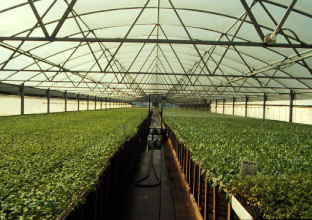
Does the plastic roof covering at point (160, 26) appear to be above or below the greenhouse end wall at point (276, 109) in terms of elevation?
above

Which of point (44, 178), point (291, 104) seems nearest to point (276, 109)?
point (291, 104)

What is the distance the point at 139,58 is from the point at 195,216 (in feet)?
38.4

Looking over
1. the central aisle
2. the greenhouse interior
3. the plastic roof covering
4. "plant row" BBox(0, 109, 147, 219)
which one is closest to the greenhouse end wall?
the greenhouse interior

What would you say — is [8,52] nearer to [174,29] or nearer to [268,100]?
[174,29]

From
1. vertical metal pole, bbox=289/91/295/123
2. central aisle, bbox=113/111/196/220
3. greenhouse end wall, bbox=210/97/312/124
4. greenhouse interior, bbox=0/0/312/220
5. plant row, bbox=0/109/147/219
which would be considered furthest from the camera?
vertical metal pole, bbox=289/91/295/123

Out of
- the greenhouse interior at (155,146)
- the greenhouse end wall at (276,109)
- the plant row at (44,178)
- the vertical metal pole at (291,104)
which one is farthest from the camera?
the vertical metal pole at (291,104)

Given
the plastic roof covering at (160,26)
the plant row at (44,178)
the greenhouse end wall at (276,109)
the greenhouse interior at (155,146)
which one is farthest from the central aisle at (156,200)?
the greenhouse end wall at (276,109)

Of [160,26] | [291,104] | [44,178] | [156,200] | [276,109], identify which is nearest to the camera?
[44,178]

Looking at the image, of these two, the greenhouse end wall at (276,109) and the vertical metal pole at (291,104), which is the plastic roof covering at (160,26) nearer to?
the greenhouse end wall at (276,109)

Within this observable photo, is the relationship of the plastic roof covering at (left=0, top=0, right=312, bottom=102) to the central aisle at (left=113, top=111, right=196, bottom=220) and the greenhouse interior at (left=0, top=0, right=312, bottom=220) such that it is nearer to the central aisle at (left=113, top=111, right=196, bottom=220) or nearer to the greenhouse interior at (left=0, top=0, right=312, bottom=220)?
the greenhouse interior at (left=0, top=0, right=312, bottom=220)

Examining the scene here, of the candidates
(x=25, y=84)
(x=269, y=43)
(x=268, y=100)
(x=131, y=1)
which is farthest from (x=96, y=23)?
(x=268, y=100)

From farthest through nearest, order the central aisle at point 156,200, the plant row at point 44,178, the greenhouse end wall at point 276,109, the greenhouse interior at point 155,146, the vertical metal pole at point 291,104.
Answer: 1. the vertical metal pole at point 291,104
2. the greenhouse end wall at point 276,109
3. the central aisle at point 156,200
4. the greenhouse interior at point 155,146
5. the plant row at point 44,178

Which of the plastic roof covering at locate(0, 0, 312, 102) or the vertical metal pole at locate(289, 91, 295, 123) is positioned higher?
the plastic roof covering at locate(0, 0, 312, 102)

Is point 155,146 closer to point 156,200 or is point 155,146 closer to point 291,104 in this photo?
point 156,200
